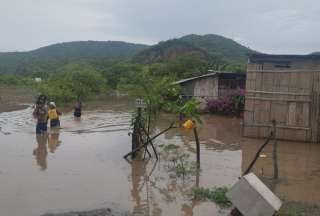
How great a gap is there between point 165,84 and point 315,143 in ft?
20.2

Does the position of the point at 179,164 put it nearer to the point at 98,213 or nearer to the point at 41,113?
the point at 98,213

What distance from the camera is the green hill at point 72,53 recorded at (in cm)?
9744

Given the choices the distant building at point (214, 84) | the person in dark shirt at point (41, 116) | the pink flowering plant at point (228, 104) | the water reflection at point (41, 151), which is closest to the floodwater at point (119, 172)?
the water reflection at point (41, 151)

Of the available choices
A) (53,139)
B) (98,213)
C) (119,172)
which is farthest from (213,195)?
(53,139)

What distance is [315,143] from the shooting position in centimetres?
1675

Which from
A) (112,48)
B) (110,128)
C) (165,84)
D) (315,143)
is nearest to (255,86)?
(315,143)

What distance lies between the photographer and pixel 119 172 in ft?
38.0

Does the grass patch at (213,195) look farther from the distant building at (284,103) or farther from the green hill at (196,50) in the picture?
the green hill at (196,50)

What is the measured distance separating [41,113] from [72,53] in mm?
87997

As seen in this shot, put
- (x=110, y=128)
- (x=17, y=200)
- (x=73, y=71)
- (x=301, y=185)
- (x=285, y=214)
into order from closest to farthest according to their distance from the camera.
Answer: (x=285, y=214)
(x=17, y=200)
(x=301, y=185)
(x=110, y=128)
(x=73, y=71)

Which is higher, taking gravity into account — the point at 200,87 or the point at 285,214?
the point at 200,87

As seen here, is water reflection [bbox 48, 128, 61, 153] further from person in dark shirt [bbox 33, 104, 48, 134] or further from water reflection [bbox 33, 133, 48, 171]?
person in dark shirt [bbox 33, 104, 48, 134]

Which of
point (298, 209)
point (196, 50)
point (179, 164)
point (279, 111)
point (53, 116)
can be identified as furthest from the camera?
point (196, 50)

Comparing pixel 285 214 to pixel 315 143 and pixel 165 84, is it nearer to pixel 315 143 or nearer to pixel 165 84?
pixel 165 84
